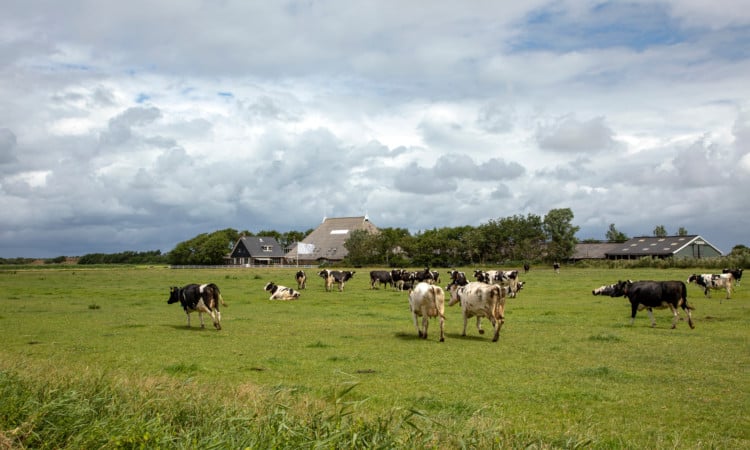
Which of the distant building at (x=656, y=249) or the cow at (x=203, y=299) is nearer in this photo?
the cow at (x=203, y=299)

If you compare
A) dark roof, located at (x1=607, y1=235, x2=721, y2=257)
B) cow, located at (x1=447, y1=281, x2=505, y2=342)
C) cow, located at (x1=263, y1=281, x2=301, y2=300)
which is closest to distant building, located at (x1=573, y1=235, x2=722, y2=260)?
dark roof, located at (x1=607, y1=235, x2=721, y2=257)

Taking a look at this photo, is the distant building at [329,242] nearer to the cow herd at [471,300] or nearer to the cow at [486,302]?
the cow herd at [471,300]

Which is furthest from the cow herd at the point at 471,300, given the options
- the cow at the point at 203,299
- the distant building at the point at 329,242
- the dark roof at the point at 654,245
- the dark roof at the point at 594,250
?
the distant building at the point at 329,242

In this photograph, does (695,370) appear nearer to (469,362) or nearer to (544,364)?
(544,364)

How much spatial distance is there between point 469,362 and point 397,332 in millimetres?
5690

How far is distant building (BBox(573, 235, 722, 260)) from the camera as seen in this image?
10031 centimetres

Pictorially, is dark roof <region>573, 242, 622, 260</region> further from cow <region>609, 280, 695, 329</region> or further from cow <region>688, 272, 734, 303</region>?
cow <region>609, 280, 695, 329</region>

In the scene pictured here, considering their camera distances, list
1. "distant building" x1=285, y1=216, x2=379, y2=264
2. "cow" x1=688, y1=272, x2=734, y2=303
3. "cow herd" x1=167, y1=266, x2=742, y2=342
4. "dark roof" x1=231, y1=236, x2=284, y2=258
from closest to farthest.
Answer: "cow herd" x1=167, y1=266, x2=742, y2=342, "cow" x1=688, y1=272, x2=734, y2=303, "distant building" x1=285, y1=216, x2=379, y2=264, "dark roof" x1=231, y1=236, x2=284, y2=258

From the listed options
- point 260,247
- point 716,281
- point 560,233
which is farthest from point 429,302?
point 260,247

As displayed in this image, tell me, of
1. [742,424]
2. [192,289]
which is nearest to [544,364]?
[742,424]

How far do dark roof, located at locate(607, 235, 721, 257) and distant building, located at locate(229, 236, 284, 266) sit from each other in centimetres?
6795

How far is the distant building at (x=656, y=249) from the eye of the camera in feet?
329

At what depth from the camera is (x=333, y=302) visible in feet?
108

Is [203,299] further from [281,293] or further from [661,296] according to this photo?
[661,296]
